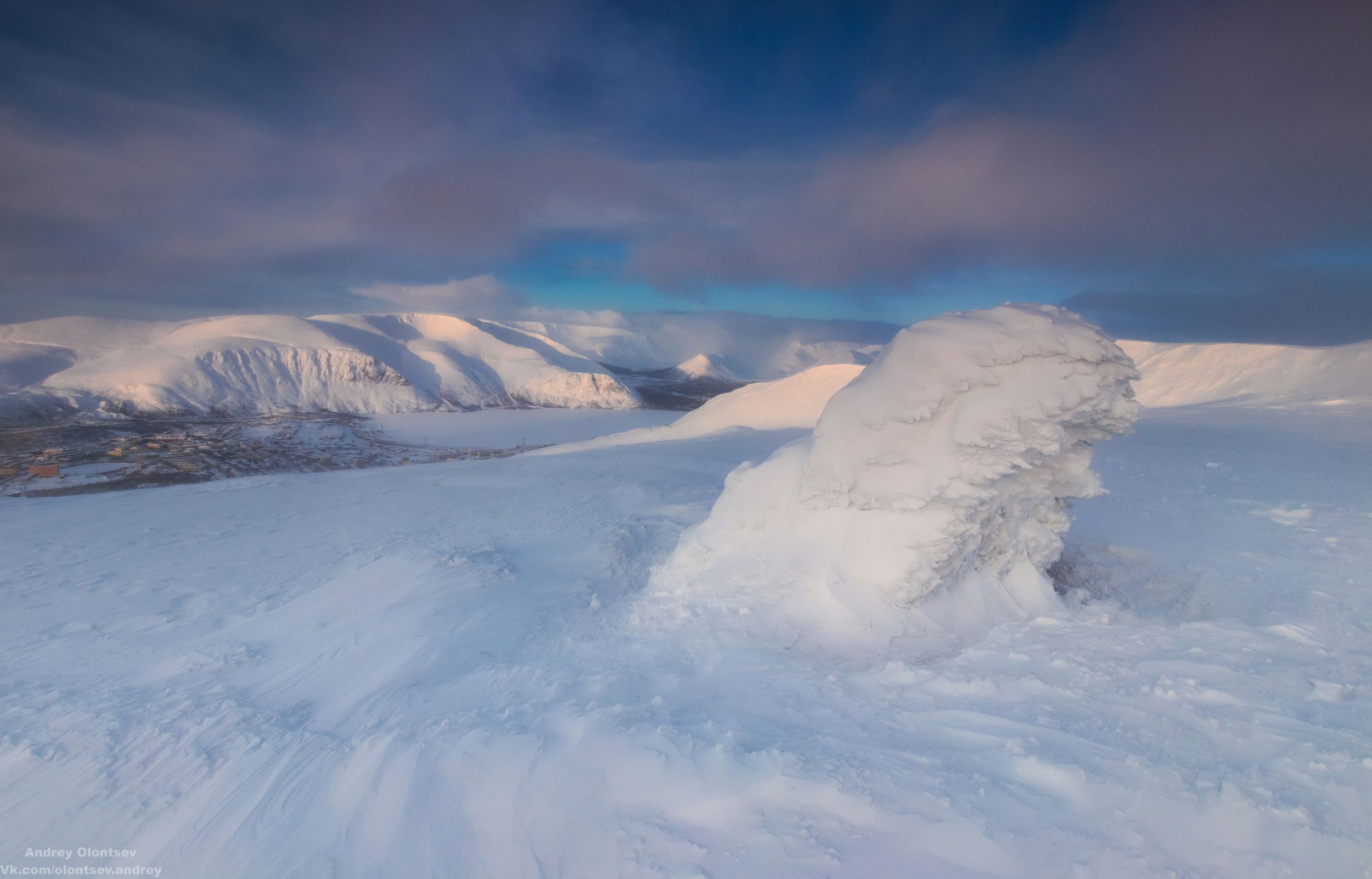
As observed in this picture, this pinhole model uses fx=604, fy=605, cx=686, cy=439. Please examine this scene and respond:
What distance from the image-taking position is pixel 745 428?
25.1 m

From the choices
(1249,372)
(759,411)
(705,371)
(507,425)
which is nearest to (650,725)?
(759,411)

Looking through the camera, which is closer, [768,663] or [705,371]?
[768,663]

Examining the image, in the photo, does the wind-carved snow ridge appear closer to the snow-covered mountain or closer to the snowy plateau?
the snowy plateau

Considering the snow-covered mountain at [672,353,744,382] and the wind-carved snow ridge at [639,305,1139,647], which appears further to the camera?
the snow-covered mountain at [672,353,744,382]

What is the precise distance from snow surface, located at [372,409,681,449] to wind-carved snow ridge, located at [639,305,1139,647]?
139 feet

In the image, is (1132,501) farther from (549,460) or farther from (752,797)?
(549,460)

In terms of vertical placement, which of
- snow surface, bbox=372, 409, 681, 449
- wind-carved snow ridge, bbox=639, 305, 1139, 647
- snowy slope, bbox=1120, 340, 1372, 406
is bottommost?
snow surface, bbox=372, 409, 681, 449

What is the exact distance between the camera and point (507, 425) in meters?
63.1

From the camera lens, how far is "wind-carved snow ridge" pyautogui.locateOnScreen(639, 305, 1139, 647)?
6.45 m

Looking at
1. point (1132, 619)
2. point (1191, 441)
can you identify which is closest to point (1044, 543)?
point (1132, 619)

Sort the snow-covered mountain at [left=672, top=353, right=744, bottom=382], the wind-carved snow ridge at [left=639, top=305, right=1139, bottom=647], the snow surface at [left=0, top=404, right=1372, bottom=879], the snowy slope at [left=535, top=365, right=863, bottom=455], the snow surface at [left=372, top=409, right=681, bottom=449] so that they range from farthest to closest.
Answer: the snow-covered mountain at [left=672, top=353, right=744, bottom=382], the snow surface at [left=372, top=409, right=681, bottom=449], the snowy slope at [left=535, top=365, right=863, bottom=455], the wind-carved snow ridge at [left=639, top=305, right=1139, bottom=647], the snow surface at [left=0, top=404, right=1372, bottom=879]

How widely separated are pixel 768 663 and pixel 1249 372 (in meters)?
38.5

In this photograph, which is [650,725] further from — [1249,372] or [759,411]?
[1249,372]

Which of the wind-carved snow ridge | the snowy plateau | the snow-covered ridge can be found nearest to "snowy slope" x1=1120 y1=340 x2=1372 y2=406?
the snowy plateau
